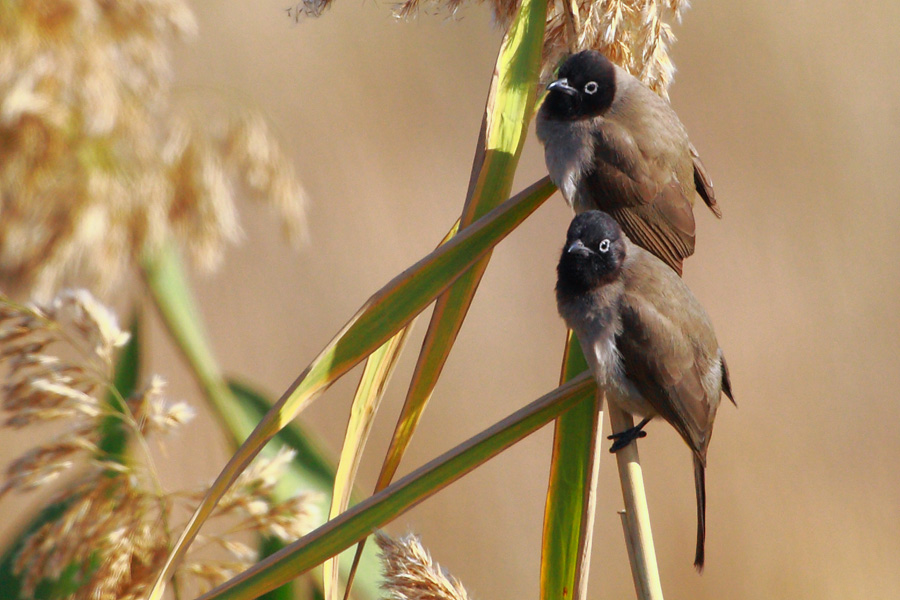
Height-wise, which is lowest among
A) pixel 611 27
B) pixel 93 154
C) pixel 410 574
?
pixel 410 574

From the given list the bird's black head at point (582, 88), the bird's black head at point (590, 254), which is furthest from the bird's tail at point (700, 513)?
the bird's black head at point (582, 88)

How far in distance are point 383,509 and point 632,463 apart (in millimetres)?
Result: 272

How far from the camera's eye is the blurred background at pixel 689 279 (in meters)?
2.48

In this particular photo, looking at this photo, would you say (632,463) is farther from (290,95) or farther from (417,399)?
(290,95)

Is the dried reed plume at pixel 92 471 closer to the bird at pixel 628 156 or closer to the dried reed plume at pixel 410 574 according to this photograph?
the dried reed plume at pixel 410 574

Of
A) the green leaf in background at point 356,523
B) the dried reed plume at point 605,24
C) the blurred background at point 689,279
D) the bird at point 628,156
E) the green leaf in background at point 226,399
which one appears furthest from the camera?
the blurred background at point 689,279

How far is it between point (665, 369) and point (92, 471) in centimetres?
84

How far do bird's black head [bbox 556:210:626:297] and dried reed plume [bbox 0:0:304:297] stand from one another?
0.73 m

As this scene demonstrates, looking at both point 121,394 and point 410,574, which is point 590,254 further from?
point 121,394

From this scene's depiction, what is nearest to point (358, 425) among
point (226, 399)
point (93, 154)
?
point (226, 399)

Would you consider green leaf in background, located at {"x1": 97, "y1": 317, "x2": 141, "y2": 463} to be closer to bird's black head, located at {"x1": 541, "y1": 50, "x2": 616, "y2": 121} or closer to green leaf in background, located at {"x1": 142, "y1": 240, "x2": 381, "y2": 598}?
green leaf in background, located at {"x1": 142, "y1": 240, "x2": 381, "y2": 598}

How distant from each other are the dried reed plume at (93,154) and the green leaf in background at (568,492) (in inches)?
34.3

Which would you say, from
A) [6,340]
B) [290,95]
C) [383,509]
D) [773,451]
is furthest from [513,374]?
[383,509]

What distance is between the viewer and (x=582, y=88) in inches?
44.3
